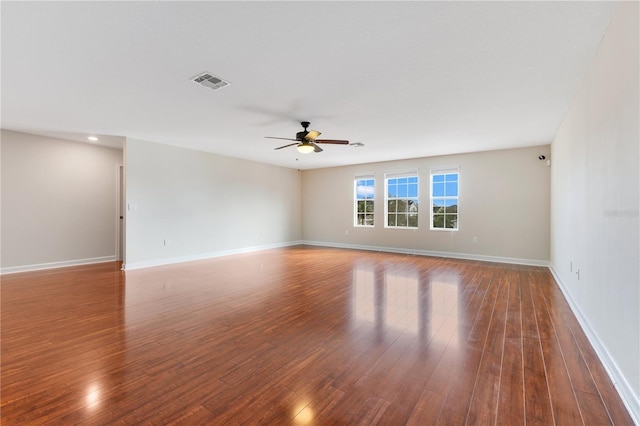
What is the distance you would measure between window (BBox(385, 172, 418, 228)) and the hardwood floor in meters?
3.47

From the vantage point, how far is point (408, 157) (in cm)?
726

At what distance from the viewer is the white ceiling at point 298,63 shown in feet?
6.43

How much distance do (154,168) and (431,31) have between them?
222 inches

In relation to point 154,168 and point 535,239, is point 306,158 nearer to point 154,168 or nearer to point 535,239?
point 154,168

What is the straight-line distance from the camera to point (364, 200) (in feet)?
27.5

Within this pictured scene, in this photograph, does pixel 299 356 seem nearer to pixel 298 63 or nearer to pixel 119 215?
pixel 298 63

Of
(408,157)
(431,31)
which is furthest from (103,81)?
(408,157)

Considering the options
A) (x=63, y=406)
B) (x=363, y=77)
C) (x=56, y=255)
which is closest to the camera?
(x=63, y=406)

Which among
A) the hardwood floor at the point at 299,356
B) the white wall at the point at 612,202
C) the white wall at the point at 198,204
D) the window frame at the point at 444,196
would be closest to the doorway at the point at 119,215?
the white wall at the point at 198,204

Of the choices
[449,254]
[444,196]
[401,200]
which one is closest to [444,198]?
[444,196]

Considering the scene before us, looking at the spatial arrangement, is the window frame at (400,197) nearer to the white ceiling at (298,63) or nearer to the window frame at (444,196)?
the window frame at (444,196)

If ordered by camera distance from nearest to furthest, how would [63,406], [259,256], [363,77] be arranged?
[63,406] < [363,77] < [259,256]

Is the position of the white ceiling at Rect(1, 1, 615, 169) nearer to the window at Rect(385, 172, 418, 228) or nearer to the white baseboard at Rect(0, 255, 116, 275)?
the white baseboard at Rect(0, 255, 116, 275)

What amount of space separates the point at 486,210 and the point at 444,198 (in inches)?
38.0
